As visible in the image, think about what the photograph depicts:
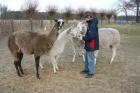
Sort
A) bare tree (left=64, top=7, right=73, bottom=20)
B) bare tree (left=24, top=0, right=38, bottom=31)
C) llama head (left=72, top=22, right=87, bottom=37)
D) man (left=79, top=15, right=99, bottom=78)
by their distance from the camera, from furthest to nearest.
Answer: bare tree (left=64, top=7, right=73, bottom=20) → bare tree (left=24, top=0, right=38, bottom=31) → llama head (left=72, top=22, right=87, bottom=37) → man (left=79, top=15, right=99, bottom=78)

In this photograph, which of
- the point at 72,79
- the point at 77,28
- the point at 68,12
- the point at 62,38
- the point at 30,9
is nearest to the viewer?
the point at 72,79

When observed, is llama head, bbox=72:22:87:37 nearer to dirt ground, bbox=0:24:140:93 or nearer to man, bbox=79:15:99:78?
man, bbox=79:15:99:78

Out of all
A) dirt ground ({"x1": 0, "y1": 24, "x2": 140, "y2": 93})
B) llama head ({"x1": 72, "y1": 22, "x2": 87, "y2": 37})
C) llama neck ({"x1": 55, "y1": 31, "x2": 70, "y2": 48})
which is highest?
llama head ({"x1": 72, "y1": 22, "x2": 87, "y2": 37})

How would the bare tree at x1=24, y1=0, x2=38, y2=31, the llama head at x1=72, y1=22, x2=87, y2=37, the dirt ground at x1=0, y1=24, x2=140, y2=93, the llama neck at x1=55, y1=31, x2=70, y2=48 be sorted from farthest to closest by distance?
the bare tree at x1=24, y1=0, x2=38, y2=31 < the llama head at x1=72, y1=22, x2=87, y2=37 < the llama neck at x1=55, y1=31, x2=70, y2=48 < the dirt ground at x1=0, y1=24, x2=140, y2=93

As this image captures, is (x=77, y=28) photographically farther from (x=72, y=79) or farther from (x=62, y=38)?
(x=72, y=79)

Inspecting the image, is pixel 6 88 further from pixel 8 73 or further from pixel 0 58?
pixel 0 58

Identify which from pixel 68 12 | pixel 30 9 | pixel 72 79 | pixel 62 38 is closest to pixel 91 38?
pixel 62 38

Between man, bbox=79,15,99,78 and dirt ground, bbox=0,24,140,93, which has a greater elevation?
man, bbox=79,15,99,78

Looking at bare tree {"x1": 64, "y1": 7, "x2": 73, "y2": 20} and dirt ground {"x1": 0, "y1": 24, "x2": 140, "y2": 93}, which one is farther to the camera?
bare tree {"x1": 64, "y1": 7, "x2": 73, "y2": 20}

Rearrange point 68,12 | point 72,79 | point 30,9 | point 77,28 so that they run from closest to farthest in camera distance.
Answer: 1. point 72,79
2. point 77,28
3. point 30,9
4. point 68,12

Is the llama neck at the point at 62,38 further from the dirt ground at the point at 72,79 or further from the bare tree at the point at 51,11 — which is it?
the bare tree at the point at 51,11

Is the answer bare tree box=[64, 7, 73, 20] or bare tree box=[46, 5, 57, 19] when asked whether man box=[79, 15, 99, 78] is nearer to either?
bare tree box=[46, 5, 57, 19]

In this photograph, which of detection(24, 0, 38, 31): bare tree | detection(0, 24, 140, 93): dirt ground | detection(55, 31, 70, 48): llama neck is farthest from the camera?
detection(24, 0, 38, 31): bare tree

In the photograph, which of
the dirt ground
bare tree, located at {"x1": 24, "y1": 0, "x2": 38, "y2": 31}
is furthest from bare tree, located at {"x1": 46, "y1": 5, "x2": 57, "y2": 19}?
the dirt ground
